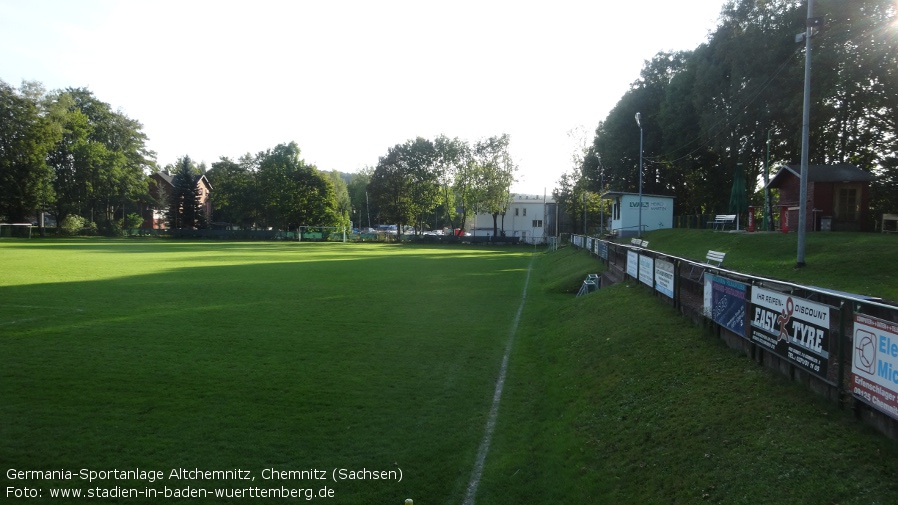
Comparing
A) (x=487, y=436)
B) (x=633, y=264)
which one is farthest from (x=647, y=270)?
Result: (x=487, y=436)

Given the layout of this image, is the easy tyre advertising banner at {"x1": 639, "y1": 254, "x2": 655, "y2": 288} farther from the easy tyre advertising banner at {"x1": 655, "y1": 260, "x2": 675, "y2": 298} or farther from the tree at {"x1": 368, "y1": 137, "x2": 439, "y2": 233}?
the tree at {"x1": 368, "y1": 137, "x2": 439, "y2": 233}

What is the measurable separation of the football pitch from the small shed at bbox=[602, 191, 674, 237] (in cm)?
3047

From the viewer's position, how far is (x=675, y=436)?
6.21 meters

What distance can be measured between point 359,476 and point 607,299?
11.3 m

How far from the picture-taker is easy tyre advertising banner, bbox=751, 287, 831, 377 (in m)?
5.96

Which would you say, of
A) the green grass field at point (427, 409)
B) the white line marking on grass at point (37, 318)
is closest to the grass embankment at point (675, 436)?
the green grass field at point (427, 409)

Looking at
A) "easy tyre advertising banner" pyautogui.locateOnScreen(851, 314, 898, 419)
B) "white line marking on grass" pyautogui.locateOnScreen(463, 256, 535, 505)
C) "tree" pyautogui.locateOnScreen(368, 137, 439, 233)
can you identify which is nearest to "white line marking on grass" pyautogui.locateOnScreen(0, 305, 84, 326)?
"white line marking on grass" pyautogui.locateOnScreen(463, 256, 535, 505)

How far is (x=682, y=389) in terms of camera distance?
7.46 meters

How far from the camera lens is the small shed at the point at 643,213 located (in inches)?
1806

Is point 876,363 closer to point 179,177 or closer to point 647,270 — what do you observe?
point 647,270

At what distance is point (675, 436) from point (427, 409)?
346 centimetres

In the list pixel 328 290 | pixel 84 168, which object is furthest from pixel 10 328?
pixel 84 168

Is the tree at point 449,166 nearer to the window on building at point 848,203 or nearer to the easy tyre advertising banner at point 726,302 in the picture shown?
the window on building at point 848,203

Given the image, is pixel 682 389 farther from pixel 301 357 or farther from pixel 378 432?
pixel 301 357
